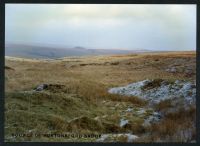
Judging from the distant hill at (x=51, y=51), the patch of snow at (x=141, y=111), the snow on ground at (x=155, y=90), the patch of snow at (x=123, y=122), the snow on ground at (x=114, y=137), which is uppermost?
the distant hill at (x=51, y=51)

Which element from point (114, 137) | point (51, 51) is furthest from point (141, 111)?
point (51, 51)

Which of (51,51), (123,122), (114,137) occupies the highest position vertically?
(51,51)

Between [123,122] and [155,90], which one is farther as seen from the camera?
[155,90]

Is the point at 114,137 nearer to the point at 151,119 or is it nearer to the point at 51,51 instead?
the point at 151,119

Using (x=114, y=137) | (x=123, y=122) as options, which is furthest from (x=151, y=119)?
(x=114, y=137)

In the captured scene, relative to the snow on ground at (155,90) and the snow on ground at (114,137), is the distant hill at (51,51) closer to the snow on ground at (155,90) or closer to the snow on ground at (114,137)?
the snow on ground at (155,90)

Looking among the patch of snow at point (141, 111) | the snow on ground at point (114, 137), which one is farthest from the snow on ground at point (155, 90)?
the snow on ground at point (114, 137)

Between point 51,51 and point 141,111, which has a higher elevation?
point 51,51

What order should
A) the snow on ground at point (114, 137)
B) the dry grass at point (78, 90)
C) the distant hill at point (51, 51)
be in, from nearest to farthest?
the snow on ground at point (114, 137) → the dry grass at point (78, 90) → the distant hill at point (51, 51)

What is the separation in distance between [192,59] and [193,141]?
134 cm

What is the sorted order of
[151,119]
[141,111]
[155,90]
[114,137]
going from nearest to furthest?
[114,137] → [151,119] → [141,111] → [155,90]

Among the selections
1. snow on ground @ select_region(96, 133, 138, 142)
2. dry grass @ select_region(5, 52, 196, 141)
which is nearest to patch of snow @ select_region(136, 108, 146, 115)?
dry grass @ select_region(5, 52, 196, 141)

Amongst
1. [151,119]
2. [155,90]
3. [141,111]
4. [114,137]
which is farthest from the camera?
[155,90]

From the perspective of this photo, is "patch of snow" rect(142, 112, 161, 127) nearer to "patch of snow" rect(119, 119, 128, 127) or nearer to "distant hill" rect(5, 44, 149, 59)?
"patch of snow" rect(119, 119, 128, 127)
